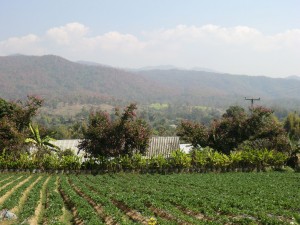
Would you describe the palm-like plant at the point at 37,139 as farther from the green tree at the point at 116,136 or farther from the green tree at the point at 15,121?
the green tree at the point at 116,136

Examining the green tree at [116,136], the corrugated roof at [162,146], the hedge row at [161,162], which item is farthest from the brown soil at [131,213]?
the corrugated roof at [162,146]

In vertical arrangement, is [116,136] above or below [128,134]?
below

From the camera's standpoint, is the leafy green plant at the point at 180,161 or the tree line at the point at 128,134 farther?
the tree line at the point at 128,134

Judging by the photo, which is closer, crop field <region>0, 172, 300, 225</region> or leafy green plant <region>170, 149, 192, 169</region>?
crop field <region>0, 172, 300, 225</region>

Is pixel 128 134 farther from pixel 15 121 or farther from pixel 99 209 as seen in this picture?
pixel 99 209

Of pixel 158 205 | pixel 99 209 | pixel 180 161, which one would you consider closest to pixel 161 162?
pixel 180 161

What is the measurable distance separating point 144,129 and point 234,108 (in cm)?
5174

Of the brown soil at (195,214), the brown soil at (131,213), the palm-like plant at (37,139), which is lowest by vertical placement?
the brown soil at (131,213)

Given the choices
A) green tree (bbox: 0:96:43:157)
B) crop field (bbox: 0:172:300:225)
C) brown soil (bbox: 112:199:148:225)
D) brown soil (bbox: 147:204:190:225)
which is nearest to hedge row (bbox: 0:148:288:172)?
green tree (bbox: 0:96:43:157)

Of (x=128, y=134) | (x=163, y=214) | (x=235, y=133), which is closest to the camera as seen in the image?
(x=163, y=214)

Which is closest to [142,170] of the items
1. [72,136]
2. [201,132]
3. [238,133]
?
[201,132]

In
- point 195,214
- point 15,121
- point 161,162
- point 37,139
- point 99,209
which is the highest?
point 15,121

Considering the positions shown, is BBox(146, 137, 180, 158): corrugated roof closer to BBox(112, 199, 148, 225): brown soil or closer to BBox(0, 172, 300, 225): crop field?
BBox(0, 172, 300, 225): crop field

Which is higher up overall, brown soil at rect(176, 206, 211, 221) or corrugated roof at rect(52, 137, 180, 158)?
brown soil at rect(176, 206, 211, 221)
